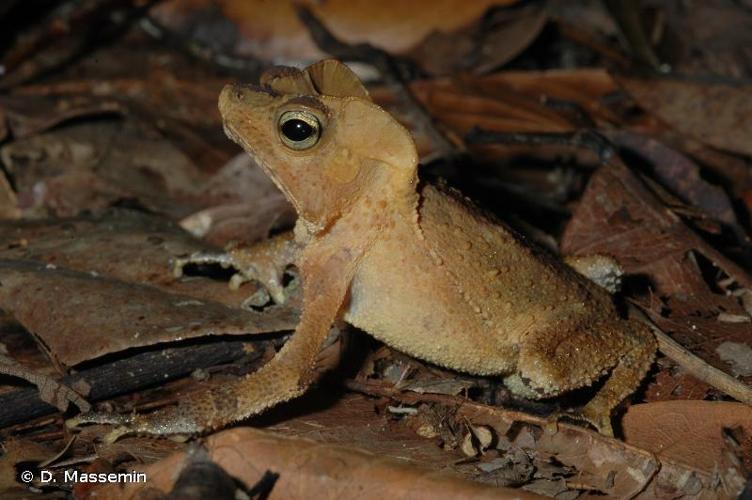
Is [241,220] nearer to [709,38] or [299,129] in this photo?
[299,129]

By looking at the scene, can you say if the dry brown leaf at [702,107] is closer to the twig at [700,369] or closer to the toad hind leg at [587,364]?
the twig at [700,369]

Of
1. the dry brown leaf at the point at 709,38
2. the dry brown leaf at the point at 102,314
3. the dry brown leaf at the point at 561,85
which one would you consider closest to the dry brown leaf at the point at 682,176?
the dry brown leaf at the point at 561,85

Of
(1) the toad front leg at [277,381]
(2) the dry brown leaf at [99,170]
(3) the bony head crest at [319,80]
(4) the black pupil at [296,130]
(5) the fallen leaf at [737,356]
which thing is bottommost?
(5) the fallen leaf at [737,356]

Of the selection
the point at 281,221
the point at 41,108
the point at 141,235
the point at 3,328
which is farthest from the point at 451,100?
the point at 3,328

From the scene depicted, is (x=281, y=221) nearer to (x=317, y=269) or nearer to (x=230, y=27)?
(x=317, y=269)

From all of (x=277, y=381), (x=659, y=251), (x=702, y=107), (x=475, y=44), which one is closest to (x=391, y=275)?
(x=277, y=381)

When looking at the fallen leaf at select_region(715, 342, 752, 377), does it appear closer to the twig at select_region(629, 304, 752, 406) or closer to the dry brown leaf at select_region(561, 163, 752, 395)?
the dry brown leaf at select_region(561, 163, 752, 395)

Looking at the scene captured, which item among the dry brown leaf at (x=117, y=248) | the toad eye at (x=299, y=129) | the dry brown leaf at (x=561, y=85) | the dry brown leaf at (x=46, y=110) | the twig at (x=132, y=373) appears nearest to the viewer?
the toad eye at (x=299, y=129)
